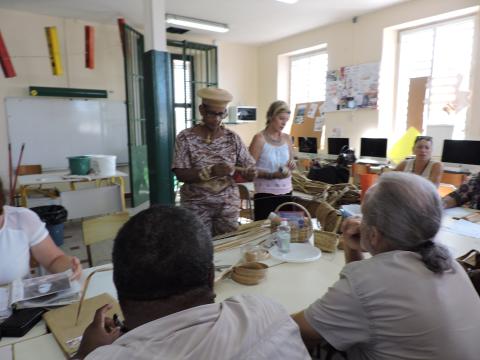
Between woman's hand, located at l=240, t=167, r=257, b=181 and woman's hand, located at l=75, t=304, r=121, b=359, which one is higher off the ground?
woman's hand, located at l=240, t=167, r=257, b=181

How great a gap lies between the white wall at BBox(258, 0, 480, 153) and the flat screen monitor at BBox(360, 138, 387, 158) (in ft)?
0.83

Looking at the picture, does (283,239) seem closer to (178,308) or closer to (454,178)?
(178,308)

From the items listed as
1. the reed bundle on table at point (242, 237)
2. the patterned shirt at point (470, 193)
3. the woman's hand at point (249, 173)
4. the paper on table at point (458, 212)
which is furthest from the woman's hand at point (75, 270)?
the patterned shirt at point (470, 193)

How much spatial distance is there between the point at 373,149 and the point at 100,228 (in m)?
4.60

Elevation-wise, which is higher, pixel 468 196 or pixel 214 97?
pixel 214 97

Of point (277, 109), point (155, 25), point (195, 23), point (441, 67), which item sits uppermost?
point (195, 23)

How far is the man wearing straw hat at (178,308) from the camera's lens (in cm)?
58

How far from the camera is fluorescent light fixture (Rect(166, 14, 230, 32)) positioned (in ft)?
18.9

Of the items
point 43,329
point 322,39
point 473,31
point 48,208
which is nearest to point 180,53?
point 322,39

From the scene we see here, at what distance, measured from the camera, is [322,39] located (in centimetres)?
643

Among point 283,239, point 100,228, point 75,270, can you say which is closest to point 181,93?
point 100,228

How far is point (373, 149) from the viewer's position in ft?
18.3

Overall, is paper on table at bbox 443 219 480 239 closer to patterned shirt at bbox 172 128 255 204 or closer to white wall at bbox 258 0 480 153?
patterned shirt at bbox 172 128 255 204

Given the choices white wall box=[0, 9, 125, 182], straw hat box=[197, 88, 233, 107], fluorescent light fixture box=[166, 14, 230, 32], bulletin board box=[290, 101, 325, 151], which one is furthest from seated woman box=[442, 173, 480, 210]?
white wall box=[0, 9, 125, 182]
